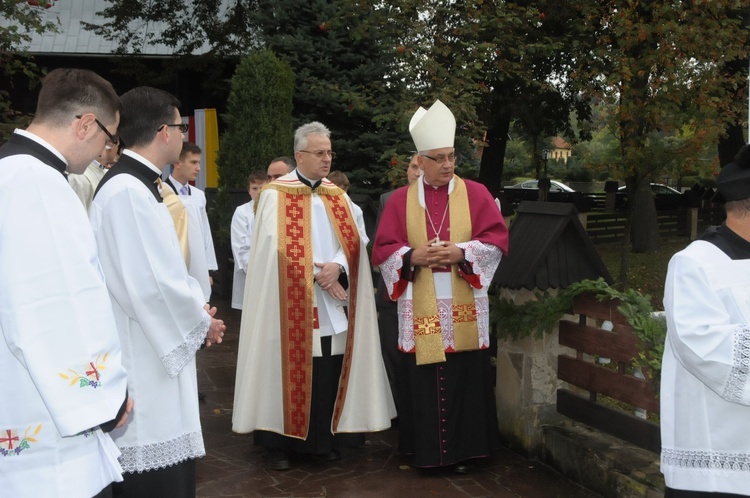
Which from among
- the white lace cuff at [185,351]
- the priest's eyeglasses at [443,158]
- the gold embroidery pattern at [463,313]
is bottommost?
the gold embroidery pattern at [463,313]

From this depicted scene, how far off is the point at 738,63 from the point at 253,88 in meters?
9.47

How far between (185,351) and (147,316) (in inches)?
8.6

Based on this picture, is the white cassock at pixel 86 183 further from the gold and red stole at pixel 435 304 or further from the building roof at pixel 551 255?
the building roof at pixel 551 255

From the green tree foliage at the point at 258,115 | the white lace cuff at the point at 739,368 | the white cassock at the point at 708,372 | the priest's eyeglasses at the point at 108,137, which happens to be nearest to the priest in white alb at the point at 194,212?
the priest's eyeglasses at the point at 108,137

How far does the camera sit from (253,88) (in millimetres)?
12242

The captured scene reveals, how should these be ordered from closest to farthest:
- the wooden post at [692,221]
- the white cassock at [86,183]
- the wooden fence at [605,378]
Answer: the wooden fence at [605,378], the white cassock at [86,183], the wooden post at [692,221]

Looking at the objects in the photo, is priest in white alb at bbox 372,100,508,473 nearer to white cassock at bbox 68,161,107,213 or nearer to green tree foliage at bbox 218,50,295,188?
white cassock at bbox 68,161,107,213

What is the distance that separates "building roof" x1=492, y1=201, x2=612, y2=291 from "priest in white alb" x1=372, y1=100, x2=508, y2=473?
0.66 feet

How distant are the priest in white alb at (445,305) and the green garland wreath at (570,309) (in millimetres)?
246

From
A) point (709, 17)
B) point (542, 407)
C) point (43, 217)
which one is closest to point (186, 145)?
point (542, 407)

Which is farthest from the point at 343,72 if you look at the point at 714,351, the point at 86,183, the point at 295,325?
the point at 714,351

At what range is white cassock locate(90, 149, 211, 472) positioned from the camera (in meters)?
3.53

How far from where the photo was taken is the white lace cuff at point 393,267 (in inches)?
223

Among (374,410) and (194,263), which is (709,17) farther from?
(194,263)
